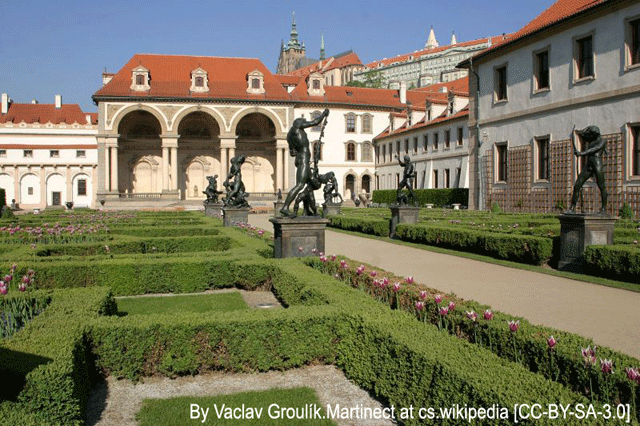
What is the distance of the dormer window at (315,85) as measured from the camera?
55.8m

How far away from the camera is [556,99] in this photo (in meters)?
23.0

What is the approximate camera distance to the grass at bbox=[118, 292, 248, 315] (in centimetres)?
795

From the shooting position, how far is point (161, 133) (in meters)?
50.1

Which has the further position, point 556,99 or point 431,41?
point 431,41

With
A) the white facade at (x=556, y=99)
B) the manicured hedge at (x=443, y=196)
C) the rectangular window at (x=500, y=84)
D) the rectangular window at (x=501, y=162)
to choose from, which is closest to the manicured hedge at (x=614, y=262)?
the white facade at (x=556, y=99)

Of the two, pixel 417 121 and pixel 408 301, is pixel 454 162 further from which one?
pixel 408 301

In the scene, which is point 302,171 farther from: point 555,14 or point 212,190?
→ point 555,14

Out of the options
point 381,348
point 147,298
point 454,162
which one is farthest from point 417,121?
point 381,348

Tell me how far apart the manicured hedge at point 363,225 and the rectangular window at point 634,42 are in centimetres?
1030

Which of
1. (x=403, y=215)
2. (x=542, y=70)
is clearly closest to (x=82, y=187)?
(x=403, y=215)

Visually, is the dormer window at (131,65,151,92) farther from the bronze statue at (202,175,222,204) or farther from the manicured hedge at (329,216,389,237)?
the manicured hedge at (329,216,389,237)

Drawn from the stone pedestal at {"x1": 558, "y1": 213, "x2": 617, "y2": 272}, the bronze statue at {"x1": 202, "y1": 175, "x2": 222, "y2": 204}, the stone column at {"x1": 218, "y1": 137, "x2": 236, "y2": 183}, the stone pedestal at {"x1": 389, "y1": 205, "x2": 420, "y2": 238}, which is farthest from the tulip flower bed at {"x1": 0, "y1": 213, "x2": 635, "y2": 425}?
the stone column at {"x1": 218, "y1": 137, "x2": 236, "y2": 183}

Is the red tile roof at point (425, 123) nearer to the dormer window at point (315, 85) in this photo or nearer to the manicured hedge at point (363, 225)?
the dormer window at point (315, 85)

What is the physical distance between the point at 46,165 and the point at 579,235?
5758 cm
